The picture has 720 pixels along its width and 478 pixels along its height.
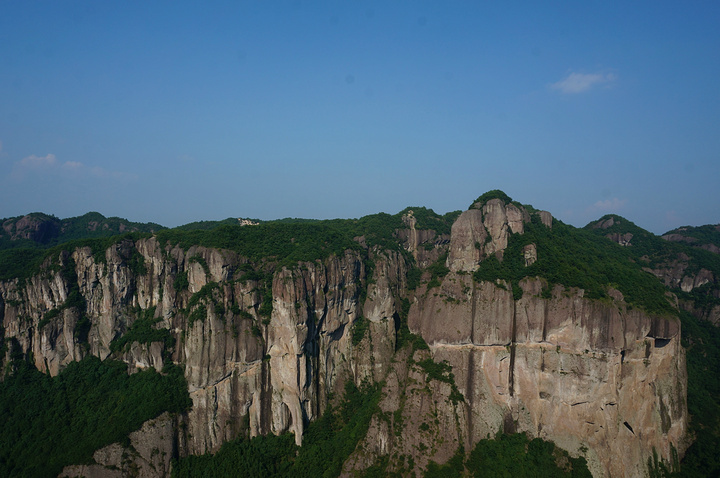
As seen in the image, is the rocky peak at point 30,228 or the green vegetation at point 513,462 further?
the rocky peak at point 30,228

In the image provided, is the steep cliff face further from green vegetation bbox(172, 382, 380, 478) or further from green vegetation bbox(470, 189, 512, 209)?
green vegetation bbox(470, 189, 512, 209)

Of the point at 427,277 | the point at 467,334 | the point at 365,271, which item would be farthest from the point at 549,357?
the point at 365,271

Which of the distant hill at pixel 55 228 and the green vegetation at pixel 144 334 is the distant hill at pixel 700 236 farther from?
the distant hill at pixel 55 228

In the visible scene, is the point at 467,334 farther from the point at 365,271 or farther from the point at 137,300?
the point at 137,300

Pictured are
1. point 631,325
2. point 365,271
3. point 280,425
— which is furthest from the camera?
point 365,271

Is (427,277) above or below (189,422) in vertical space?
above

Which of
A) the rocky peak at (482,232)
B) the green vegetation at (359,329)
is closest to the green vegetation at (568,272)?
the rocky peak at (482,232)

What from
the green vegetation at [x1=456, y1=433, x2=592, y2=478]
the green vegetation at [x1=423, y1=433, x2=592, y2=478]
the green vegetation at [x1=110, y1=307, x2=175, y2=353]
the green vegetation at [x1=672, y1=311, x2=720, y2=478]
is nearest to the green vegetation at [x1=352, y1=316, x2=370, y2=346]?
the green vegetation at [x1=423, y1=433, x2=592, y2=478]
